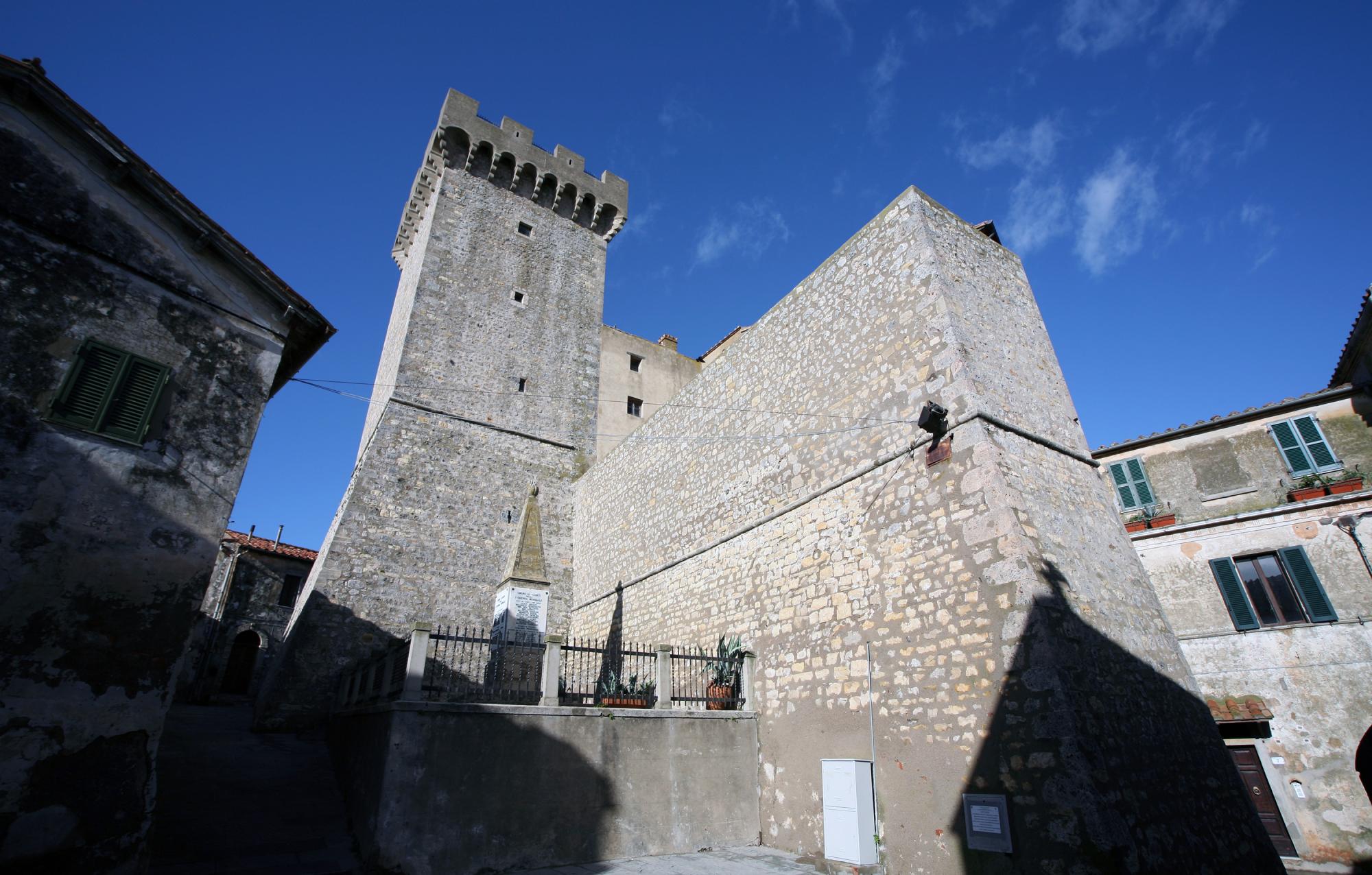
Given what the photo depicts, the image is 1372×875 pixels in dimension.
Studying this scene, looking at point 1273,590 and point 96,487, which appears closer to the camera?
point 96,487

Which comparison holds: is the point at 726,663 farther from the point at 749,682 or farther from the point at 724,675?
the point at 749,682

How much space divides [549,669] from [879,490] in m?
4.86

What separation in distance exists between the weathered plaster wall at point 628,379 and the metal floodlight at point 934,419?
1310 cm

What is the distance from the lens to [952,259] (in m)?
8.87

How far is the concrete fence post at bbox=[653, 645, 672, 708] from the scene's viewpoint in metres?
8.77

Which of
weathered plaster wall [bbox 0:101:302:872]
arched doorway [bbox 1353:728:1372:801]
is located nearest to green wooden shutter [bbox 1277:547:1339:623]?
arched doorway [bbox 1353:728:1372:801]

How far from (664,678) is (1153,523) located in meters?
11.0

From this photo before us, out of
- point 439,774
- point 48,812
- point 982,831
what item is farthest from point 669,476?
point 48,812

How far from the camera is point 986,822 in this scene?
5836 mm

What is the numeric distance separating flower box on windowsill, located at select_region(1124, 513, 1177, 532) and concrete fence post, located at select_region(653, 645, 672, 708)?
10.1 m

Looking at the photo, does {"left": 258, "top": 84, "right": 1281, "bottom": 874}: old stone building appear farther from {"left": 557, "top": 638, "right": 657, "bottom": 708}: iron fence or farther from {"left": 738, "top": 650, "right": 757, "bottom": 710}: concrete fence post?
{"left": 557, "top": 638, "right": 657, "bottom": 708}: iron fence

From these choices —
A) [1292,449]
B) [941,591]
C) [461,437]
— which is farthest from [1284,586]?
[461,437]

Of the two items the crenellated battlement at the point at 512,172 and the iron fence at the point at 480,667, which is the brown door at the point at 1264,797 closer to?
the iron fence at the point at 480,667

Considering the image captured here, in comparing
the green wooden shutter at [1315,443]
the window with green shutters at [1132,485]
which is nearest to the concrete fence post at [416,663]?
the window with green shutters at [1132,485]
